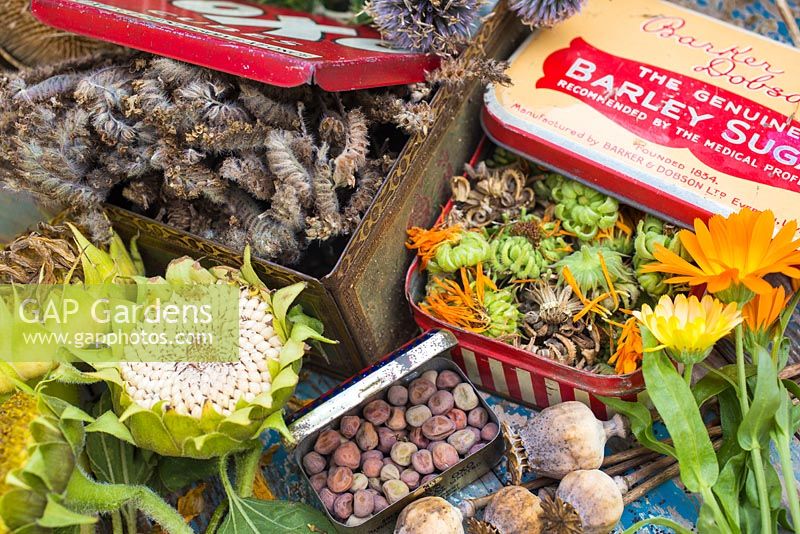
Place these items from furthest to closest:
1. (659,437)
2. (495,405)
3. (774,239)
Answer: (495,405) < (659,437) < (774,239)

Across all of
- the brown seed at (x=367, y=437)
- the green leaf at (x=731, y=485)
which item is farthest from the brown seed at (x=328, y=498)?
the green leaf at (x=731, y=485)

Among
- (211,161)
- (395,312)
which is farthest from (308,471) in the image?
(211,161)

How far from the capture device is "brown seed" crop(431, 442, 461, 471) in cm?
141

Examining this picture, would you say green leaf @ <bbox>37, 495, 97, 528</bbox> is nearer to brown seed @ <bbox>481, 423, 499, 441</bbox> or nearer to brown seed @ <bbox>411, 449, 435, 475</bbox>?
brown seed @ <bbox>411, 449, 435, 475</bbox>

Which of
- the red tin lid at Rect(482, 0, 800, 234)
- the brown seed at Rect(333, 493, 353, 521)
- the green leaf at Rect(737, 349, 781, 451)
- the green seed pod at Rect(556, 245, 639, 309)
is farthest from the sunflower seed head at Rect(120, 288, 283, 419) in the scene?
the green leaf at Rect(737, 349, 781, 451)

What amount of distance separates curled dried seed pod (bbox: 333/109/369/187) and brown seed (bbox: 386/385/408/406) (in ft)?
1.37

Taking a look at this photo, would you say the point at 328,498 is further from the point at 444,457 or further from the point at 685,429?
the point at 685,429

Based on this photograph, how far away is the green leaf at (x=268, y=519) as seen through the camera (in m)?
1.40

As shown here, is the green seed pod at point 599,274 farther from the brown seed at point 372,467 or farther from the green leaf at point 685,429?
the brown seed at point 372,467

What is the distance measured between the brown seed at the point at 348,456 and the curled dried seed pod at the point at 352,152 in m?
0.50

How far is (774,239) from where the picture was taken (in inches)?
50.8

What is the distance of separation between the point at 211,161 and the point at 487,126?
62 cm

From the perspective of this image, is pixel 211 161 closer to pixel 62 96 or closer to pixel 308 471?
pixel 62 96

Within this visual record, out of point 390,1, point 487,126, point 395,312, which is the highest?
point 390,1
